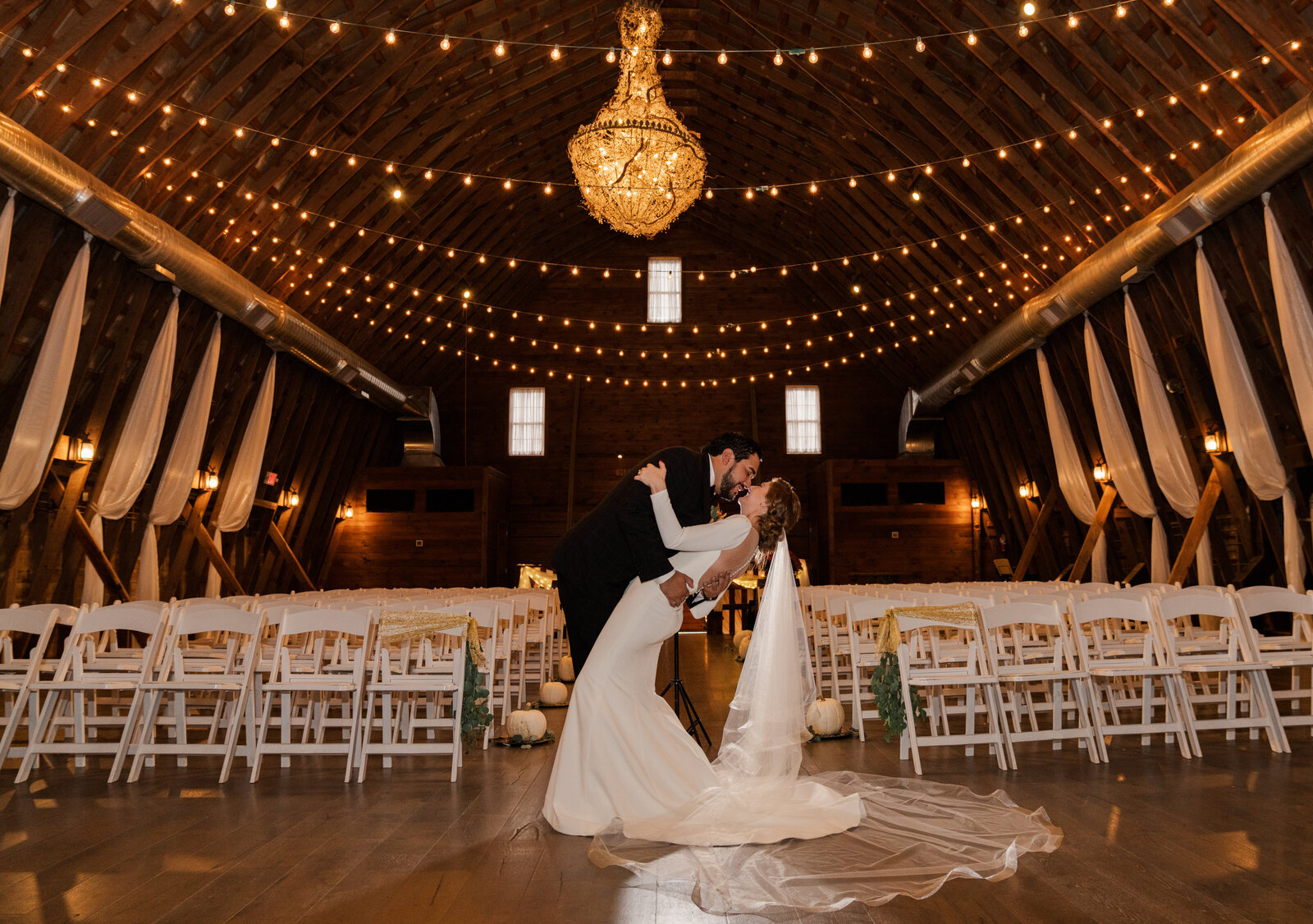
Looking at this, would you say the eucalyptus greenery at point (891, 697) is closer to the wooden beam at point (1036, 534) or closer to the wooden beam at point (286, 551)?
the wooden beam at point (1036, 534)

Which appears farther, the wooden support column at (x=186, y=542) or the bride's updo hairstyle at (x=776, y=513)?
the wooden support column at (x=186, y=542)

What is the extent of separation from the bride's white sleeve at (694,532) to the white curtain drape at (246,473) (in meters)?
9.89

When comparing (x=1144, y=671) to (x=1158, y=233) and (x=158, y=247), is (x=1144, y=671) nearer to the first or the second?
(x=1158, y=233)

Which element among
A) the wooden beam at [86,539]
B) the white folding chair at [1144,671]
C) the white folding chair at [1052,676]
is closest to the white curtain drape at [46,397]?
the wooden beam at [86,539]

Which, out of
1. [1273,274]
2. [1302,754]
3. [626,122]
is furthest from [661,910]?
[1273,274]

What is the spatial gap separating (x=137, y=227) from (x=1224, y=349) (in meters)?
9.51

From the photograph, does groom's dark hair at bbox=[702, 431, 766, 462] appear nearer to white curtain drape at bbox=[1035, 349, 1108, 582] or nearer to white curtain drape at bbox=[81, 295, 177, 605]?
white curtain drape at bbox=[81, 295, 177, 605]

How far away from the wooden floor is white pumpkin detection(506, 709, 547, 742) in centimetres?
53

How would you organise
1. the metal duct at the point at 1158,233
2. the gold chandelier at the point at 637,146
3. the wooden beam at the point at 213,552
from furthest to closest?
the wooden beam at the point at 213,552 → the gold chandelier at the point at 637,146 → the metal duct at the point at 1158,233

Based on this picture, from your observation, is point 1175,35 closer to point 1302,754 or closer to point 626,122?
point 626,122

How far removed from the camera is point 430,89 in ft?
36.3

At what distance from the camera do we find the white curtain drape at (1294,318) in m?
7.84

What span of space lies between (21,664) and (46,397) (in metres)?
3.76

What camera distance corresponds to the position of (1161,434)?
10.5 meters
